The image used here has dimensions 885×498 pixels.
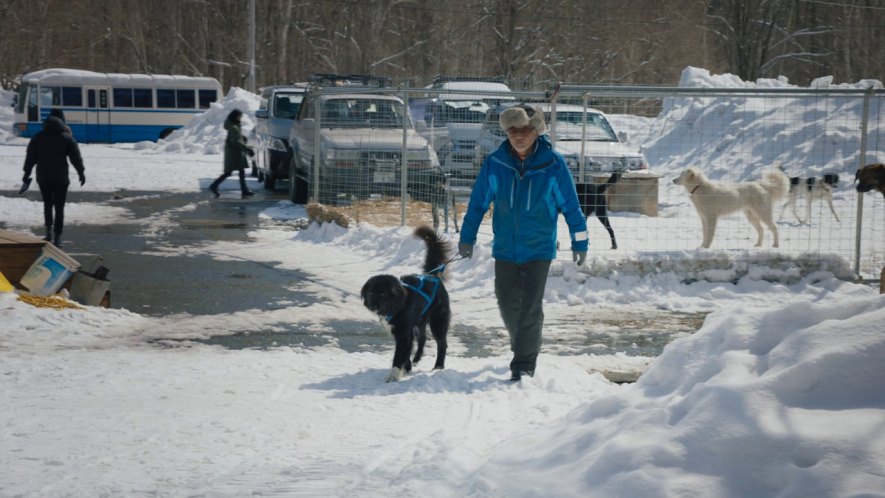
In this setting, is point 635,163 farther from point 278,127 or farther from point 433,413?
point 433,413

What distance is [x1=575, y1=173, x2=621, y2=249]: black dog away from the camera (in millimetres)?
11453

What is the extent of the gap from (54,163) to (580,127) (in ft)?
24.8

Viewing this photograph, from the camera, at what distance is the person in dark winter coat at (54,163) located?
41.1 ft

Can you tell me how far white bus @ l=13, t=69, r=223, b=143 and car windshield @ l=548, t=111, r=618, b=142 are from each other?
25784 millimetres

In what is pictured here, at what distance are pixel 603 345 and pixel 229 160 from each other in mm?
14010

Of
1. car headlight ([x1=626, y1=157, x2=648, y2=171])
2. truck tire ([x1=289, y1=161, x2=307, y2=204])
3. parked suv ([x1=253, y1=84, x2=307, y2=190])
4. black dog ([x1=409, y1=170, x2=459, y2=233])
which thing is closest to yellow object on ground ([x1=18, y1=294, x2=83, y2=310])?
black dog ([x1=409, y1=170, x2=459, y2=233])

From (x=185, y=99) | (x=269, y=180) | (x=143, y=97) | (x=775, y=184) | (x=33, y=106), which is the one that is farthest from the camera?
(x=185, y=99)

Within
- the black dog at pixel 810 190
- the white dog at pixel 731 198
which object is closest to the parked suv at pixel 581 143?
the white dog at pixel 731 198

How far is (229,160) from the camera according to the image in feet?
66.4

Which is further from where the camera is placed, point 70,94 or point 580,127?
point 70,94

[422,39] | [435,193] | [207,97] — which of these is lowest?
[435,193]

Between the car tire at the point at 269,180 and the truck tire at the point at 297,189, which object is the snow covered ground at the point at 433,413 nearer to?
the truck tire at the point at 297,189

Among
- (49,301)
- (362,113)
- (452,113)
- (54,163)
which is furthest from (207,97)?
(49,301)

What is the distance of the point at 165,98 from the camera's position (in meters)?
38.6
